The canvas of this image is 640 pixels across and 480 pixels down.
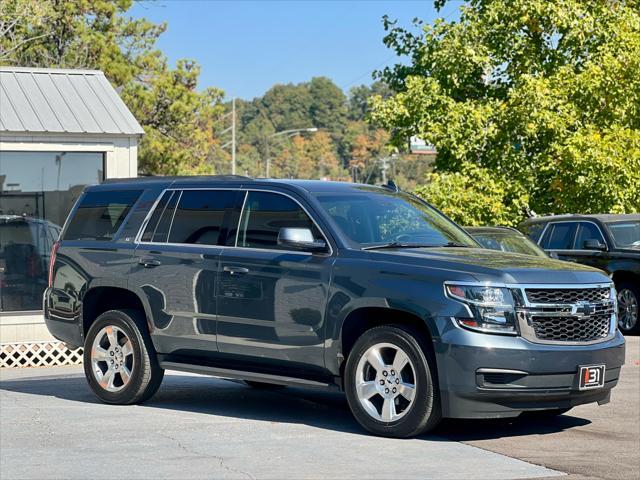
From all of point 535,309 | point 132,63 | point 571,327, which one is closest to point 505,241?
point 571,327

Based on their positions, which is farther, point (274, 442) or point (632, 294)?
point (632, 294)

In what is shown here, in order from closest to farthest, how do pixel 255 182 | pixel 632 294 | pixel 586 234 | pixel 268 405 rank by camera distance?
pixel 255 182 → pixel 268 405 → pixel 632 294 → pixel 586 234

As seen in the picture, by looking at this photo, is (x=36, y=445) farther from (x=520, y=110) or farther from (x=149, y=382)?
(x=520, y=110)

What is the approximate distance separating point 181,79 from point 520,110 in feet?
77.4

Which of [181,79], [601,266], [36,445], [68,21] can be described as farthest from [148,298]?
[181,79]

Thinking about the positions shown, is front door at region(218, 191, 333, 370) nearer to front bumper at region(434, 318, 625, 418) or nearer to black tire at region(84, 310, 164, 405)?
black tire at region(84, 310, 164, 405)

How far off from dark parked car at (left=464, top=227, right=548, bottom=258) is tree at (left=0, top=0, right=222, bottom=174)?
2446 centimetres

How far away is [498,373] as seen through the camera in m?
8.94

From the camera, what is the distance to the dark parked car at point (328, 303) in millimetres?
9016

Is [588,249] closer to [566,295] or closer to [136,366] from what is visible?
[136,366]

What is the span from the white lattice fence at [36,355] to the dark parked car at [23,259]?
1.92ft

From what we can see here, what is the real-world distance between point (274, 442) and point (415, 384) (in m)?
1.10

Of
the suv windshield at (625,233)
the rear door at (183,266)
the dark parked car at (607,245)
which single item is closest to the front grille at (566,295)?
the rear door at (183,266)

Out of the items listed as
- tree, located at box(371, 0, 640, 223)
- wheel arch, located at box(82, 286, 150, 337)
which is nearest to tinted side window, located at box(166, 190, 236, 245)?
wheel arch, located at box(82, 286, 150, 337)
